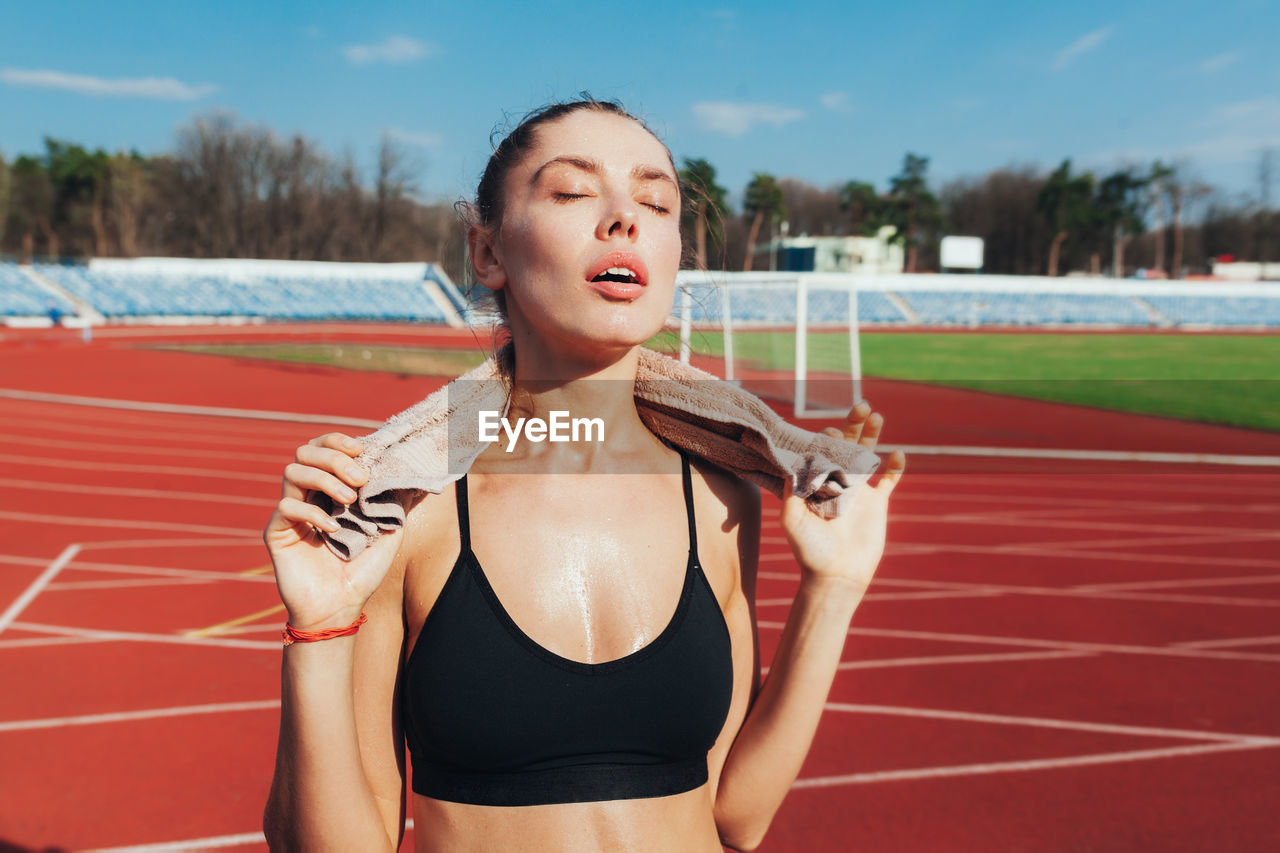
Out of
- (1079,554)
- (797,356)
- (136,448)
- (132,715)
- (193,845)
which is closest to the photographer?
(193,845)

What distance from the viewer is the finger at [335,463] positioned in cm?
106

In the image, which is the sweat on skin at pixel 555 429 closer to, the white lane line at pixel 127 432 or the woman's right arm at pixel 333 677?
the woman's right arm at pixel 333 677

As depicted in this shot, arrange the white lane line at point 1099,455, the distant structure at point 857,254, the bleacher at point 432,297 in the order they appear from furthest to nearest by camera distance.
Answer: the distant structure at point 857,254
the bleacher at point 432,297
the white lane line at point 1099,455

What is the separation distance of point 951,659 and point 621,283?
4693mm

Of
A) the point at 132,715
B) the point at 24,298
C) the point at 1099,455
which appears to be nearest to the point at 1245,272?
the point at 1099,455

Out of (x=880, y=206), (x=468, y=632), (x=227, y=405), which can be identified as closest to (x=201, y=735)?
(x=468, y=632)

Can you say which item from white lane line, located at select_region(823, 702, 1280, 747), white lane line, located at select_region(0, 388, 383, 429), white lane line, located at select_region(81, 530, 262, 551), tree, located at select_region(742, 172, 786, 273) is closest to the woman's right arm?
white lane line, located at select_region(823, 702, 1280, 747)

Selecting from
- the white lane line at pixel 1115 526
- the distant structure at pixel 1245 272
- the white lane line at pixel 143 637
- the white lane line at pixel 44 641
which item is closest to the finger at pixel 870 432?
the white lane line at pixel 143 637

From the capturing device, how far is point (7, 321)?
34.7 m

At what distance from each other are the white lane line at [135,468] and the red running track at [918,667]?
0.19 feet

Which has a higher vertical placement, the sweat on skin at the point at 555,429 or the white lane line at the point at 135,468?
the sweat on skin at the point at 555,429

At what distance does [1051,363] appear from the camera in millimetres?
28484

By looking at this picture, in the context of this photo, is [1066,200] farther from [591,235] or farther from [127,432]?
[591,235]

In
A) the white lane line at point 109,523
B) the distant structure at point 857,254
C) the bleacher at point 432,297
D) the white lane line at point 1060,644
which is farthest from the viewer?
the distant structure at point 857,254
